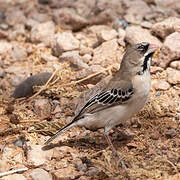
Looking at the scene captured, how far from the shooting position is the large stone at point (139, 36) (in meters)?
7.16

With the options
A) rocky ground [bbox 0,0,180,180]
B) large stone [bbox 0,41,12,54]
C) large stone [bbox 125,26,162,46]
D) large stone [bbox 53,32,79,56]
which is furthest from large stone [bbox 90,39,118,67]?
large stone [bbox 0,41,12,54]

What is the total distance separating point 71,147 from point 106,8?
4167 mm

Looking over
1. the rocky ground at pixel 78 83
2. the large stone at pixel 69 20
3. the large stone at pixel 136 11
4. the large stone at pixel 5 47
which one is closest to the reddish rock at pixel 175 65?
the rocky ground at pixel 78 83

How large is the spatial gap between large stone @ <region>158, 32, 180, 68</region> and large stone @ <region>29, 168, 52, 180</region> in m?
2.91

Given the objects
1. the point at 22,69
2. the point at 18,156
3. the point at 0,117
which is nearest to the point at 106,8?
the point at 22,69

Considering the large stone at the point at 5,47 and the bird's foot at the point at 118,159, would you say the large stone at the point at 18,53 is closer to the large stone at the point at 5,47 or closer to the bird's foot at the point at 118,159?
the large stone at the point at 5,47

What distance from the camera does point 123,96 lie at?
539 centimetres

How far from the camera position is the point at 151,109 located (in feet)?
20.0

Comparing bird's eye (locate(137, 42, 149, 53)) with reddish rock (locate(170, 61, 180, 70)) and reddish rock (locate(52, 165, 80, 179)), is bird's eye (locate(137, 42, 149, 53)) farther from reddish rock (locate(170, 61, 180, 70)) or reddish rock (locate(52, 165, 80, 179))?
reddish rock (locate(52, 165, 80, 179))

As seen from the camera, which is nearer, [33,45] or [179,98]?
[179,98]

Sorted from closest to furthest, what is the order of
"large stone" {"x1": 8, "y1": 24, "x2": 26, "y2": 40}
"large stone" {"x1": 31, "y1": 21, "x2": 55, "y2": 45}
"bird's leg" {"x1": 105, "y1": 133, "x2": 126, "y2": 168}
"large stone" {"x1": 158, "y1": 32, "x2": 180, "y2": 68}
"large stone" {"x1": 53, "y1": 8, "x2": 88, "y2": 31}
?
1. "bird's leg" {"x1": 105, "y1": 133, "x2": 126, "y2": 168}
2. "large stone" {"x1": 158, "y1": 32, "x2": 180, "y2": 68}
3. "large stone" {"x1": 31, "y1": 21, "x2": 55, "y2": 45}
4. "large stone" {"x1": 53, "y1": 8, "x2": 88, "y2": 31}
5. "large stone" {"x1": 8, "y1": 24, "x2": 26, "y2": 40}

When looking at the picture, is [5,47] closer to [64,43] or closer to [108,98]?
[64,43]

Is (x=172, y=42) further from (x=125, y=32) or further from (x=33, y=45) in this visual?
(x=33, y=45)

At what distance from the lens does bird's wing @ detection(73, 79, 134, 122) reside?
540 cm
